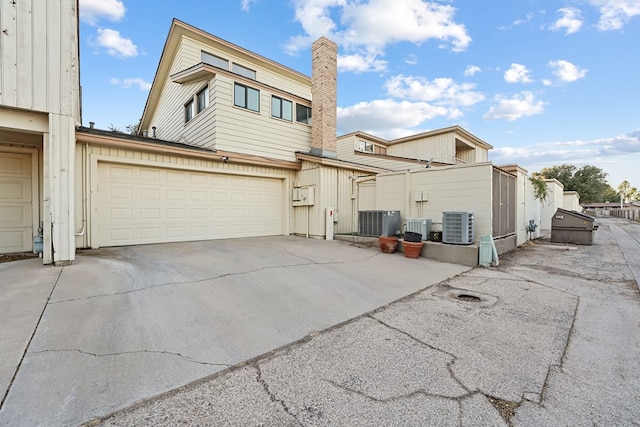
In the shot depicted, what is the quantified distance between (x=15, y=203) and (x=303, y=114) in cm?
859

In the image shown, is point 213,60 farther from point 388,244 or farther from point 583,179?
point 583,179

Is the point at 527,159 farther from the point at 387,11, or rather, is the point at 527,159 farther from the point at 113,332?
the point at 113,332

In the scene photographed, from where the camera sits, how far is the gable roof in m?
10.5

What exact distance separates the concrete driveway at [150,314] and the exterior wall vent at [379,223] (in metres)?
2.05

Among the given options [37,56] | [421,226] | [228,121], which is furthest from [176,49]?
[421,226]

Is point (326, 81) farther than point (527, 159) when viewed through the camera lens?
No

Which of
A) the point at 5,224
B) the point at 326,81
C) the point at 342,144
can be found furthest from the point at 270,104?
the point at 5,224

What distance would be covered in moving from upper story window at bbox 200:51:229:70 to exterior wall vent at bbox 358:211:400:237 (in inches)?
338

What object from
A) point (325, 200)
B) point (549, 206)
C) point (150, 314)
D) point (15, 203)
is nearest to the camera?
point (150, 314)

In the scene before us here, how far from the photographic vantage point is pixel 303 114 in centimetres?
1089

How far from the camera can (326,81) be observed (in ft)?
33.6

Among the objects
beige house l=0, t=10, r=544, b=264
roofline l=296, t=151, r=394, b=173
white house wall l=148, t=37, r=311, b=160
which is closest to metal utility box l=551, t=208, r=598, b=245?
beige house l=0, t=10, r=544, b=264

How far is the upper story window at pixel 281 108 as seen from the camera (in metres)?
10.1

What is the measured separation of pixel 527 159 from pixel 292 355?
4365 centimetres
